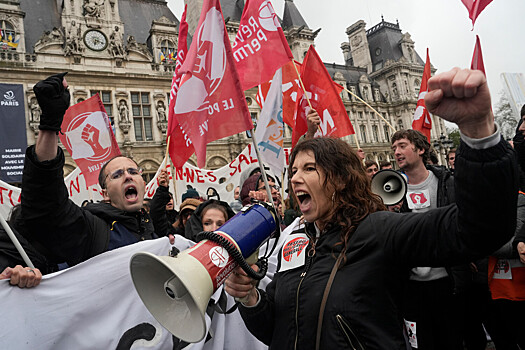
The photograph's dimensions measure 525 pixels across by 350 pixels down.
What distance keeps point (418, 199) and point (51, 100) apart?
292 centimetres

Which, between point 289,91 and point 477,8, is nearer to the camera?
point 477,8

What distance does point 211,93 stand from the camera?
14.8 feet

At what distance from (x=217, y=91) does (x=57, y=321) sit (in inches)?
120

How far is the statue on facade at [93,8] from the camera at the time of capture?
19.3m

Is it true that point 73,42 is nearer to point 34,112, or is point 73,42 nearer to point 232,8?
point 34,112

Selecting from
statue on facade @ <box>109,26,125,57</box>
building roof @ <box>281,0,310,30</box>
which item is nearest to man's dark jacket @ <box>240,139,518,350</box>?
statue on facade @ <box>109,26,125,57</box>

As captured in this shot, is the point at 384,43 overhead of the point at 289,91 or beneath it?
overhead

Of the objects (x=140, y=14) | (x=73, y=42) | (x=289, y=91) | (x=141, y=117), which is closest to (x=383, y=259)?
(x=289, y=91)

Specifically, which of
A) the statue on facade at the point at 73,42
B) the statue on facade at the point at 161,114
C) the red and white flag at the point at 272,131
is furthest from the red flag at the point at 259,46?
the statue on facade at the point at 73,42

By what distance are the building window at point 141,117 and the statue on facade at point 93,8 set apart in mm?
4398

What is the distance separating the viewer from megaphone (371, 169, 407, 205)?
330 cm

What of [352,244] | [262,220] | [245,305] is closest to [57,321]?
[245,305]

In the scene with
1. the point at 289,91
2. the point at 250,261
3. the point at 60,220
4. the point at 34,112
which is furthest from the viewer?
the point at 34,112

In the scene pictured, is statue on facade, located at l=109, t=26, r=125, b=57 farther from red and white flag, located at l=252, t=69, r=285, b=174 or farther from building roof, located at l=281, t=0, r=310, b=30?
red and white flag, located at l=252, t=69, r=285, b=174
